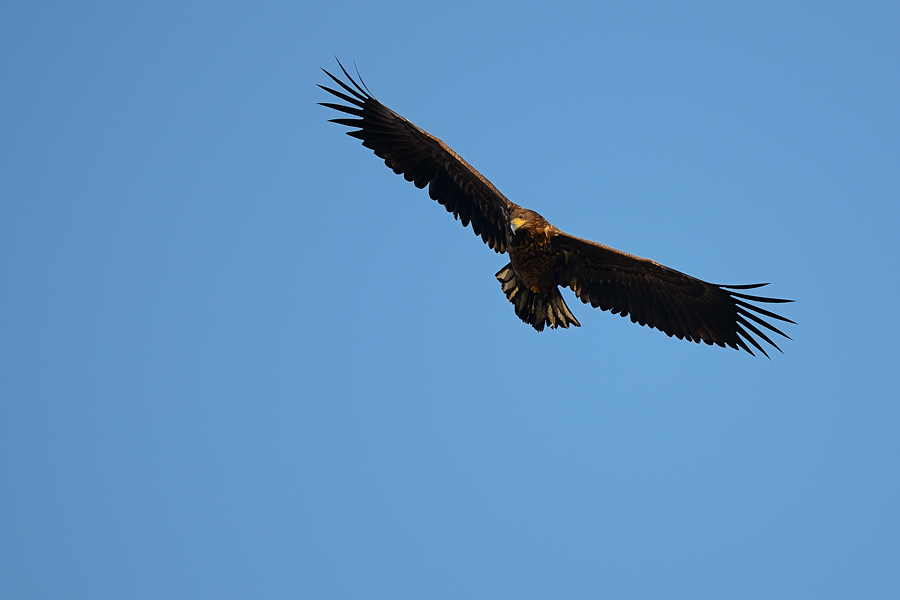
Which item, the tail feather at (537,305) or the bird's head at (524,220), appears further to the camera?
the tail feather at (537,305)

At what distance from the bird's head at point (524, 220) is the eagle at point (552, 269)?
17cm

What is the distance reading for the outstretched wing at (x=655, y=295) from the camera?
9.60 m

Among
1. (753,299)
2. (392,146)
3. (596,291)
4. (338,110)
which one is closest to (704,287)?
(753,299)

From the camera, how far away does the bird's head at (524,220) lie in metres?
9.12

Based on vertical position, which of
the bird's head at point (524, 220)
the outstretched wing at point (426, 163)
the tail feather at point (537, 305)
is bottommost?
the tail feather at point (537, 305)

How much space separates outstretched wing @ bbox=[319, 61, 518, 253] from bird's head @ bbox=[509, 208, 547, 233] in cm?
38

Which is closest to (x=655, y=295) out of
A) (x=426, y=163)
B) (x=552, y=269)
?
(x=552, y=269)

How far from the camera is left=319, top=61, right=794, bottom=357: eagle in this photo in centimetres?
962

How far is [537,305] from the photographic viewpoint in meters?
9.88

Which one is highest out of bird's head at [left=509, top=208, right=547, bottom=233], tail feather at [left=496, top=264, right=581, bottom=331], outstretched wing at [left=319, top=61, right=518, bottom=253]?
outstretched wing at [left=319, top=61, right=518, bottom=253]

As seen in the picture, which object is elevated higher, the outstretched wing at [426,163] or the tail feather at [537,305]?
the outstretched wing at [426,163]

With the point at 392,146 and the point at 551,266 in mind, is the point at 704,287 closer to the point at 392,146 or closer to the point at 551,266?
the point at 551,266

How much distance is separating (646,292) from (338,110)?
4.30m

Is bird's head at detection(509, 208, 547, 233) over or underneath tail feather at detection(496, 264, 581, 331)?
over
